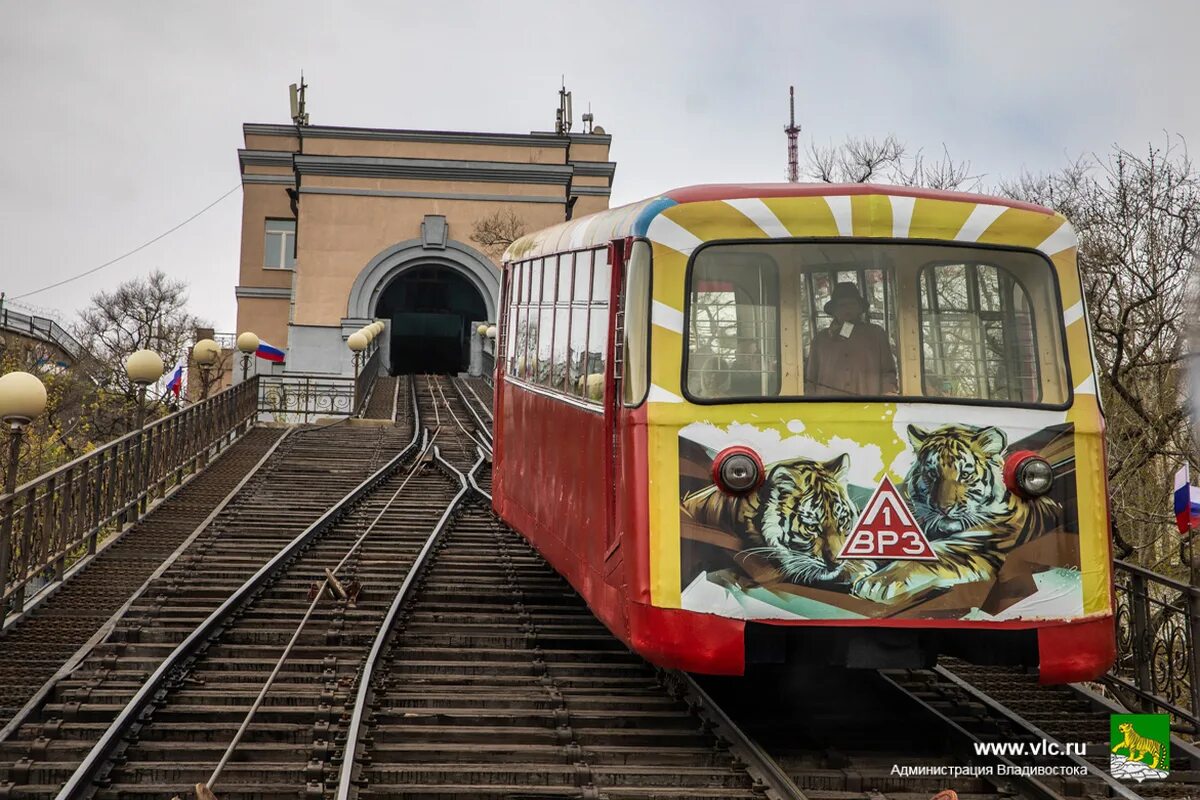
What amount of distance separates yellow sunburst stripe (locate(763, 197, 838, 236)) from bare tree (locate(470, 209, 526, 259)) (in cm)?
4481

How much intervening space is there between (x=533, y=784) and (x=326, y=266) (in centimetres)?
4664

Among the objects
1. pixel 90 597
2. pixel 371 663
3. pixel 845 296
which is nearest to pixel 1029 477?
pixel 845 296

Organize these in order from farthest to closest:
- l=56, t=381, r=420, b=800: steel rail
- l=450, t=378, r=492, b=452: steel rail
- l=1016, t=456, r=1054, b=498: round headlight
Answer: l=450, t=378, r=492, b=452: steel rail
l=1016, t=456, r=1054, b=498: round headlight
l=56, t=381, r=420, b=800: steel rail

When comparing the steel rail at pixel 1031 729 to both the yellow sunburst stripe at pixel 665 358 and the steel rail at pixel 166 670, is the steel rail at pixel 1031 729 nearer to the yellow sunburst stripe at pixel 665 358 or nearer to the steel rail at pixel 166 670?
the yellow sunburst stripe at pixel 665 358

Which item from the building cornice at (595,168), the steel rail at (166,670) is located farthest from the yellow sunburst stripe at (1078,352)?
the building cornice at (595,168)

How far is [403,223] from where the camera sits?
51.9 metres

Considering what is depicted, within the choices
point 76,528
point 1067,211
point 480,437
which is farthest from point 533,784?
point 480,437

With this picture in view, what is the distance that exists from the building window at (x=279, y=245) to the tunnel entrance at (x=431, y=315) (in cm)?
742

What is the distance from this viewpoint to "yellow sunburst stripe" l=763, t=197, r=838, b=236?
24.1 feet

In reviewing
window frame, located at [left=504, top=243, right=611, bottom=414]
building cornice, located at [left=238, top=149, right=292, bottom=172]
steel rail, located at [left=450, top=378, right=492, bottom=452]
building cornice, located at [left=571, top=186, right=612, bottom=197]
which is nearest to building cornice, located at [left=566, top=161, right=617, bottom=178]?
building cornice, located at [left=571, top=186, right=612, bottom=197]

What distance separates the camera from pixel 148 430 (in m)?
16.4

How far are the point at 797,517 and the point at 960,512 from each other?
2.82 feet

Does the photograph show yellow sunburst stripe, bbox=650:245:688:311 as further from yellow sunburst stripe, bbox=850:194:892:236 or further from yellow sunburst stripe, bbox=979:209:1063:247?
yellow sunburst stripe, bbox=979:209:1063:247

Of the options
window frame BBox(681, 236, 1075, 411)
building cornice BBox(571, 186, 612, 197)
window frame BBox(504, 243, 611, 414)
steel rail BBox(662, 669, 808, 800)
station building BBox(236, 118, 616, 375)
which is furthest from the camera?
building cornice BBox(571, 186, 612, 197)
